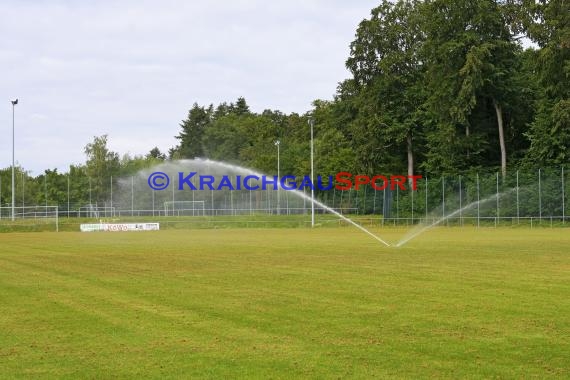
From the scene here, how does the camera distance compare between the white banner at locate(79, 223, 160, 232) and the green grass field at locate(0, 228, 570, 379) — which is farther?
the white banner at locate(79, 223, 160, 232)

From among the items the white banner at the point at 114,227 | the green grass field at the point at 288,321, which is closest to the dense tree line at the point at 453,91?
the white banner at the point at 114,227

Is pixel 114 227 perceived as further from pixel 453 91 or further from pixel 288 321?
pixel 288 321

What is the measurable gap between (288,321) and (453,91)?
6093 cm

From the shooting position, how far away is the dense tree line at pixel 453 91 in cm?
6369

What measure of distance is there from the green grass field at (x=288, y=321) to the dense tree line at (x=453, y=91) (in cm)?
4546

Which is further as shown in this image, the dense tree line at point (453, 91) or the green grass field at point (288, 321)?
the dense tree line at point (453, 91)

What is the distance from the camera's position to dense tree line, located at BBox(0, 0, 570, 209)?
63688 mm

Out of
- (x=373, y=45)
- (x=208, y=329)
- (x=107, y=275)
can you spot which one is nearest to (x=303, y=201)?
(x=373, y=45)

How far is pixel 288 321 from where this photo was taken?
1163 cm

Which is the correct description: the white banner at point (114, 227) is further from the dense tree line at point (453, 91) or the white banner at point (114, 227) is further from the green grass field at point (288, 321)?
the green grass field at point (288, 321)

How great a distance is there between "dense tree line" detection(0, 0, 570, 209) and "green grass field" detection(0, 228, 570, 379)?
149 feet

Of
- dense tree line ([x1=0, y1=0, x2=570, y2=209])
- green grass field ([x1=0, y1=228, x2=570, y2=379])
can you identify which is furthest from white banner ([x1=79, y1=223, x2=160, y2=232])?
green grass field ([x1=0, y1=228, x2=570, y2=379])

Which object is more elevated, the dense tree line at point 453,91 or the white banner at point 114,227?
the dense tree line at point 453,91

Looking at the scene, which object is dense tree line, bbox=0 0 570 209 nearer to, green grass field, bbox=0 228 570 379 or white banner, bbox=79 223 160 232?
white banner, bbox=79 223 160 232
